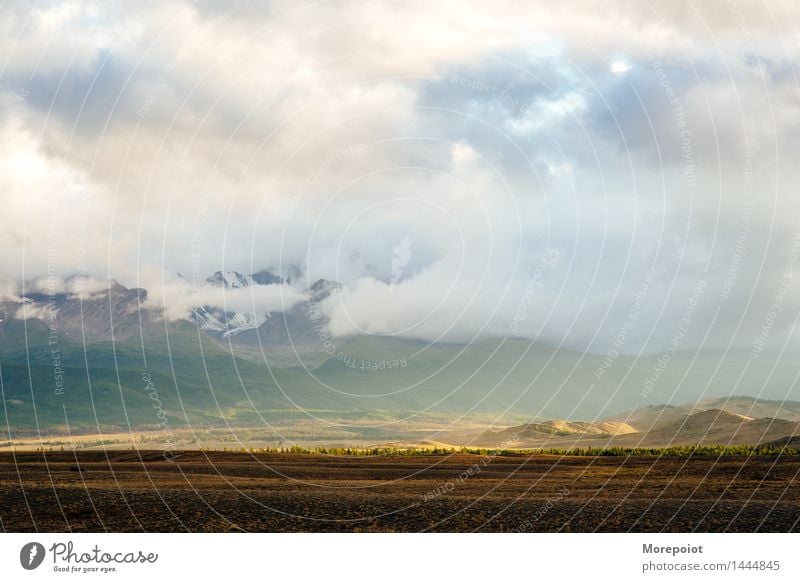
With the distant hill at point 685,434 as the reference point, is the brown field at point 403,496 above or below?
A: above

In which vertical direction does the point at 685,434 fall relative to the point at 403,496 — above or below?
below

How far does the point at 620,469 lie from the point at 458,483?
17396 millimetres

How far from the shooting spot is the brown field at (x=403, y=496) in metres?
38.0

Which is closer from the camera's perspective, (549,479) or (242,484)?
(242,484)

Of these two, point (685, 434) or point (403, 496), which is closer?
point (403, 496)

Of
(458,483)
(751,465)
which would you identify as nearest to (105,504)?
(458,483)

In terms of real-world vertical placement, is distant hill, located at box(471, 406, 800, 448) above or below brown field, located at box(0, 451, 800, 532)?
below

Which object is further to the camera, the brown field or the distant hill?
the distant hill

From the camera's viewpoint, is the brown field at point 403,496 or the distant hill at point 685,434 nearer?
the brown field at point 403,496

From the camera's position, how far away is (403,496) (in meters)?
45.5

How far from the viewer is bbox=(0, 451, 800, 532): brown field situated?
38.0m
